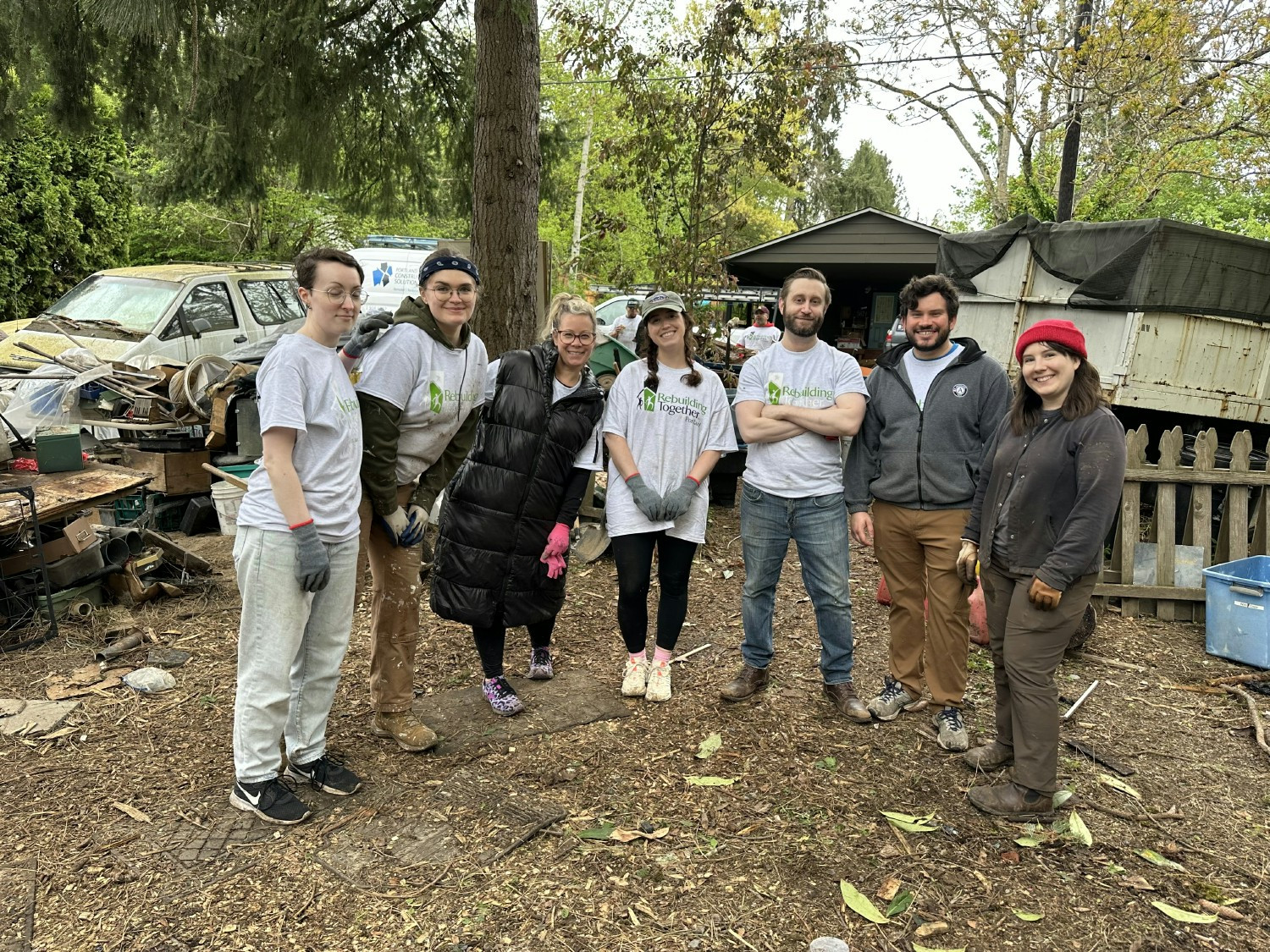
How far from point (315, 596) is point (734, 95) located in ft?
20.3

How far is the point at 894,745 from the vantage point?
149 inches

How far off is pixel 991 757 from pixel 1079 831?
0.46 meters

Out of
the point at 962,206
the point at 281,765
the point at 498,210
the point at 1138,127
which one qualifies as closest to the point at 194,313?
the point at 498,210

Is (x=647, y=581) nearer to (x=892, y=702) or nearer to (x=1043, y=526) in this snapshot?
(x=892, y=702)

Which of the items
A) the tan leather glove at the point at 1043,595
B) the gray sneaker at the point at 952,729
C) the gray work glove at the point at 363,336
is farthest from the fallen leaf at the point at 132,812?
the tan leather glove at the point at 1043,595

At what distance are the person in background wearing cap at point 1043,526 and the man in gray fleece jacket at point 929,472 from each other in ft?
1.13

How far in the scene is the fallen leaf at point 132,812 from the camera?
3119mm

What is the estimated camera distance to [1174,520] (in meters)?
5.90

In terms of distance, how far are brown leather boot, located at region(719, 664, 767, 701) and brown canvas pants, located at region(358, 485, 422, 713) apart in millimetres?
1569

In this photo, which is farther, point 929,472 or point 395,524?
point 929,472

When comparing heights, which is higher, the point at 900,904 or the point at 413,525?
the point at 413,525

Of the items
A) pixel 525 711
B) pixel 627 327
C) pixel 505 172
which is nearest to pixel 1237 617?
pixel 525 711

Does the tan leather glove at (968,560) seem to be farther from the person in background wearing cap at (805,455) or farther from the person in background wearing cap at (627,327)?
the person in background wearing cap at (627,327)

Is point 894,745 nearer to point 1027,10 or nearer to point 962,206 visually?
point 1027,10
